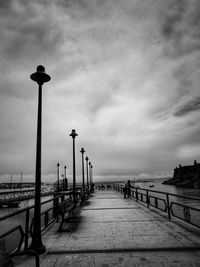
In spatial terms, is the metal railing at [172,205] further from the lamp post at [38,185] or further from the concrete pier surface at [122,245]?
the lamp post at [38,185]

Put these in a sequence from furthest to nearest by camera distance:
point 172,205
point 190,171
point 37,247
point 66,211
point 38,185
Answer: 1. point 190,171
2. point 172,205
3. point 66,211
4. point 38,185
5. point 37,247

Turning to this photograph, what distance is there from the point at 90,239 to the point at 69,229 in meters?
1.46

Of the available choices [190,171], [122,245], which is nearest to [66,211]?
[122,245]

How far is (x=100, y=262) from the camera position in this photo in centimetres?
402

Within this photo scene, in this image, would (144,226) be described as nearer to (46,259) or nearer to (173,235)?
(173,235)

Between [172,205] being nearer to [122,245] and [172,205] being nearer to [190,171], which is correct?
[122,245]

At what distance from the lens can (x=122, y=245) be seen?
16.1ft

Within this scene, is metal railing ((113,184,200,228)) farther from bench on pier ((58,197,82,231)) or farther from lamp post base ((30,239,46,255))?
lamp post base ((30,239,46,255))

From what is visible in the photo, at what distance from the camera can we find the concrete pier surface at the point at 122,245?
402 centimetres

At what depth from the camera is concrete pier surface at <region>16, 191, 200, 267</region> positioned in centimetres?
402

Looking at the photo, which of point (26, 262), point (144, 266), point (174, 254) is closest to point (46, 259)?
point (26, 262)

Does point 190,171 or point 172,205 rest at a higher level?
point 190,171

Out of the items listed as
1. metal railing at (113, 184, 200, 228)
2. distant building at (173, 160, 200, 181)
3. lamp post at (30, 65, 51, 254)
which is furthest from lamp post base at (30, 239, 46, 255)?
distant building at (173, 160, 200, 181)

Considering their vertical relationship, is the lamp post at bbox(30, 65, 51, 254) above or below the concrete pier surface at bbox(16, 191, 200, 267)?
above
